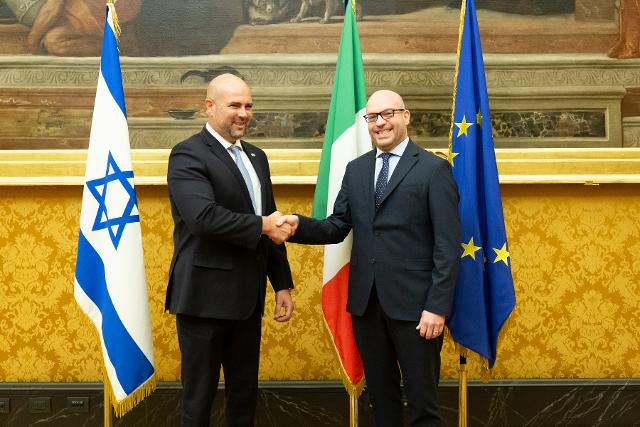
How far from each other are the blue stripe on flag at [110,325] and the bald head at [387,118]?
61.8 inches

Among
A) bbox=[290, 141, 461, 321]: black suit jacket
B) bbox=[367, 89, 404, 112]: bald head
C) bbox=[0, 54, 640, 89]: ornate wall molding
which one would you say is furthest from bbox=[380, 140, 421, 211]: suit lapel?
bbox=[0, 54, 640, 89]: ornate wall molding

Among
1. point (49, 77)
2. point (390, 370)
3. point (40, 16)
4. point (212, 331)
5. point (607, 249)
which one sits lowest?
point (390, 370)

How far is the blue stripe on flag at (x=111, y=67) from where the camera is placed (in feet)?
10.4

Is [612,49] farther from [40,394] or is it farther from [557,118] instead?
[40,394]

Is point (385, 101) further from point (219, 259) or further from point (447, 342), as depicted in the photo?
point (447, 342)

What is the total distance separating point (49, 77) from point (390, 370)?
2.74m

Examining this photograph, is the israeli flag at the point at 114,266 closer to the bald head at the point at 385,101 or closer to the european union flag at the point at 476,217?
the bald head at the point at 385,101

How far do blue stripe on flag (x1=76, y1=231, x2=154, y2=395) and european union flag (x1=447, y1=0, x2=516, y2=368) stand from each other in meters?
1.64

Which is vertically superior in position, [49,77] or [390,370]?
[49,77]

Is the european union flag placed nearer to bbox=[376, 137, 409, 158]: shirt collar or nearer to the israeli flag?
bbox=[376, 137, 409, 158]: shirt collar

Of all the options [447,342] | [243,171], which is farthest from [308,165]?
[447,342]

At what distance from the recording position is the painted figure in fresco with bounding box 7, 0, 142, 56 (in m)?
3.77

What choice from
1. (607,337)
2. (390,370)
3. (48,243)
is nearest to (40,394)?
(48,243)

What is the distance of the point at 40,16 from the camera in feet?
12.4
